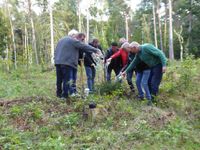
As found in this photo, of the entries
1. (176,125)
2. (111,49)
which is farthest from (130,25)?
(176,125)

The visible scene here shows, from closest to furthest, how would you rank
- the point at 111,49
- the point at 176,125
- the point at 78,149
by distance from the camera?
1. the point at 78,149
2. the point at 176,125
3. the point at 111,49

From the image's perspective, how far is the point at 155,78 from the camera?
25.7 feet

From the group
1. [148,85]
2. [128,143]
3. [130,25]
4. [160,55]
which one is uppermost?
[130,25]

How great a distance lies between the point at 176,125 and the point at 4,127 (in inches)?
110

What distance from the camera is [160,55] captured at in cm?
758

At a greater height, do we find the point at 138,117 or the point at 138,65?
the point at 138,65

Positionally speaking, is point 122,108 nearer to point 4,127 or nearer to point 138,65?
point 138,65

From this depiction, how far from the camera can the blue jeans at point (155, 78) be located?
25.6 ft

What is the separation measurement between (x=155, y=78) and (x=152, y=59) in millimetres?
426

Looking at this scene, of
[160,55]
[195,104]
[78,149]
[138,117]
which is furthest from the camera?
[195,104]

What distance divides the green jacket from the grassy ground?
34.2 inches

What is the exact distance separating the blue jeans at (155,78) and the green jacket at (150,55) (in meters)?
0.11

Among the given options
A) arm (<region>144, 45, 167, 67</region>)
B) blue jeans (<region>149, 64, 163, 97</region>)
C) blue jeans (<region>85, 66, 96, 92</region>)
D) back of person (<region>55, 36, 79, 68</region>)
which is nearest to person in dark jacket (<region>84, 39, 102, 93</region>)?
blue jeans (<region>85, 66, 96, 92</region>)

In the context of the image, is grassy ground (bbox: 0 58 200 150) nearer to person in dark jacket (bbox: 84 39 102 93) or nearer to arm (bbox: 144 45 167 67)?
person in dark jacket (bbox: 84 39 102 93)
